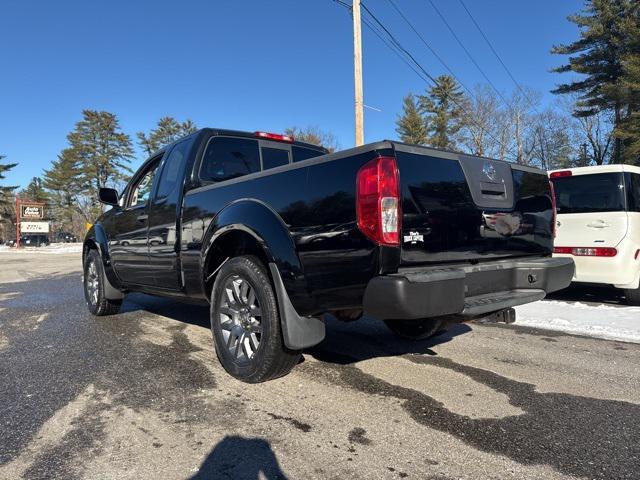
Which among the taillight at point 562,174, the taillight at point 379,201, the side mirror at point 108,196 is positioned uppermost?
the taillight at point 562,174

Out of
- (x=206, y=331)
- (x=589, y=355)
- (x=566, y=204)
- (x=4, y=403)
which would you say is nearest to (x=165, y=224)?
(x=206, y=331)

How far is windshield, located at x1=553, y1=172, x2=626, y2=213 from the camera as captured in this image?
6348 millimetres

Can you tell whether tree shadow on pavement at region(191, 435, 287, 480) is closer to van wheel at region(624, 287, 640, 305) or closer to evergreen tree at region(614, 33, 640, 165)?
van wheel at region(624, 287, 640, 305)

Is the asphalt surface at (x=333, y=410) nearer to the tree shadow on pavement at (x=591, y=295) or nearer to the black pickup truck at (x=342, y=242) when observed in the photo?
the black pickup truck at (x=342, y=242)

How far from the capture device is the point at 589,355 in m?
4.32

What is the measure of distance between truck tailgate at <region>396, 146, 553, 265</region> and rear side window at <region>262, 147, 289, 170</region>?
2.29 m

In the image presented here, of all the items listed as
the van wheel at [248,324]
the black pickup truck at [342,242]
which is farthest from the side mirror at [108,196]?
the van wheel at [248,324]

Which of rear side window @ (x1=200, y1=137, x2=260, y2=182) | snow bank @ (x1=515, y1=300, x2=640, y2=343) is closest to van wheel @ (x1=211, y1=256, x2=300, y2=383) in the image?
rear side window @ (x1=200, y1=137, x2=260, y2=182)

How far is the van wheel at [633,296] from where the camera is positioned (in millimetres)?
6535

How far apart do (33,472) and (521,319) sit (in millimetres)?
5408

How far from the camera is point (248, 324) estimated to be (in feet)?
11.4

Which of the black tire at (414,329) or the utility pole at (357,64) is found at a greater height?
the utility pole at (357,64)

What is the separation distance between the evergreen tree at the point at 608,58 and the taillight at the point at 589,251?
2141 cm

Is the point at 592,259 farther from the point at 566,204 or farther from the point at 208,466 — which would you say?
the point at 208,466
